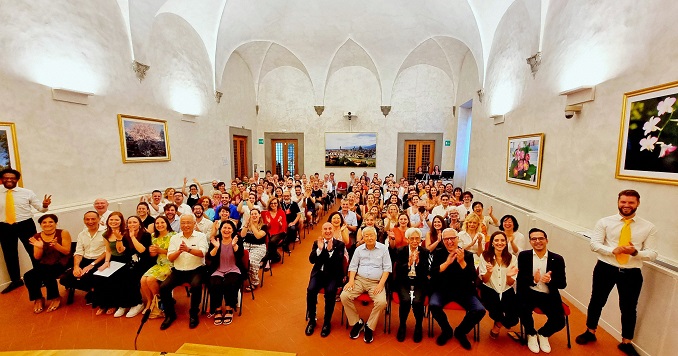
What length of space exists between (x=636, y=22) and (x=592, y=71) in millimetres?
716

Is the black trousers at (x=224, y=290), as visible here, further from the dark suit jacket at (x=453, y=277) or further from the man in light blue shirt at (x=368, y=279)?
the dark suit jacket at (x=453, y=277)

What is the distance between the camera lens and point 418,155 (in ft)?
39.9

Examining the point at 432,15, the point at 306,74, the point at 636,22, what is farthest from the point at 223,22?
the point at 636,22

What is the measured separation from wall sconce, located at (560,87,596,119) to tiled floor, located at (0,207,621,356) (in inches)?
117

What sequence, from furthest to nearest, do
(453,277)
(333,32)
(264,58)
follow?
(264,58), (333,32), (453,277)

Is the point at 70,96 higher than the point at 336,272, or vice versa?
the point at 70,96

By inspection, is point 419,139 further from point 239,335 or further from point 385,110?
point 239,335

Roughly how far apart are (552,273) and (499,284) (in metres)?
0.59

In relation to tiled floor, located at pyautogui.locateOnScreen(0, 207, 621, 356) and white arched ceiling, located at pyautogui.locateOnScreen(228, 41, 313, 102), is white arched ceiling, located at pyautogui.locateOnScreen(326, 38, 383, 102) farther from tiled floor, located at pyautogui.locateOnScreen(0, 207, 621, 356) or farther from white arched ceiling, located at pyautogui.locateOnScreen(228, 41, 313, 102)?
tiled floor, located at pyautogui.locateOnScreen(0, 207, 621, 356)

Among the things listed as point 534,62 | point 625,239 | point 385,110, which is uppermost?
point 385,110

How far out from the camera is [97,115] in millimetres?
5531

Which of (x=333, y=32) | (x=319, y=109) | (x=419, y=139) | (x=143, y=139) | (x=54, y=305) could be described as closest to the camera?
(x=54, y=305)

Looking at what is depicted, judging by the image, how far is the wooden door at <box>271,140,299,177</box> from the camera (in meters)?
12.8

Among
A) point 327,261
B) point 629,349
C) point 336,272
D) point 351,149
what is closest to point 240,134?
point 351,149
